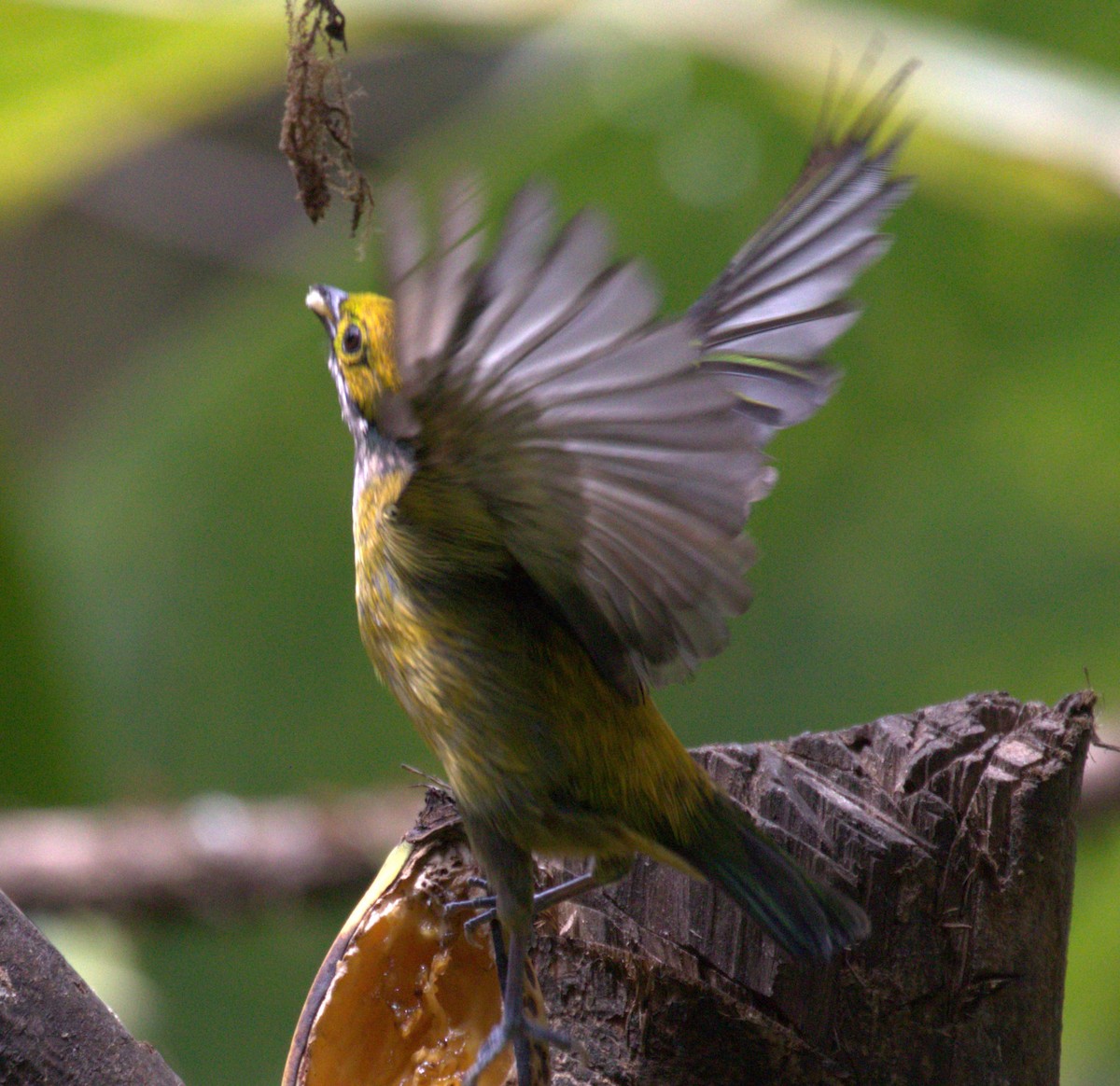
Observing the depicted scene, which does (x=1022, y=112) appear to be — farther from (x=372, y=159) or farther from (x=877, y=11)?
(x=372, y=159)

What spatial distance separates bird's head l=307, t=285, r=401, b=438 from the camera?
147 cm

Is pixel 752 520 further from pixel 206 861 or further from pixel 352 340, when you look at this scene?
pixel 352 340

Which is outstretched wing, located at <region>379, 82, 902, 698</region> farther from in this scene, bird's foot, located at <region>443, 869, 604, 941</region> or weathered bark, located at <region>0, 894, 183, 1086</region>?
weathered bark, located at <region>0, 894, 183, 1086</region>

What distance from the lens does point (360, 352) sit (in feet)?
4.94

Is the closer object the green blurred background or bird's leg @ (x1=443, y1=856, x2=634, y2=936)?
bird's leg @ (x1=443, y1=856, x2=634, y2=936)

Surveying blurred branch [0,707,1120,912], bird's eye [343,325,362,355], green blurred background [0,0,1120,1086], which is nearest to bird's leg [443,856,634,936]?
bird's eye [343,325,362,355]

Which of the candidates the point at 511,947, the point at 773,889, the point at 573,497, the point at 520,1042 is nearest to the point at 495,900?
the point at 511,947

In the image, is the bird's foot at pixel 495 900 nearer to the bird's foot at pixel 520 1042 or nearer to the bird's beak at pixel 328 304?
the bird's foot at pixel 520 1042

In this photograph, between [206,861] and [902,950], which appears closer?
[902,950]

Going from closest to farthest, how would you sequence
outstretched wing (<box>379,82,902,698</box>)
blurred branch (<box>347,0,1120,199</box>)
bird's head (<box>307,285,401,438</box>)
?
outstretched wing (<box>379,82,902,698</box>)
bird's head (<box>307,285,401,438</box>)
blurred branch (<box>347,0,1120,199</box>)

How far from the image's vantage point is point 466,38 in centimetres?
308

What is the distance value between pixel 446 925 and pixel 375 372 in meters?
0.59

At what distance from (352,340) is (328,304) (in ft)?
0.28

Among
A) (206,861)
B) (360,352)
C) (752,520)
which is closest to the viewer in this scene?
(360,352)
